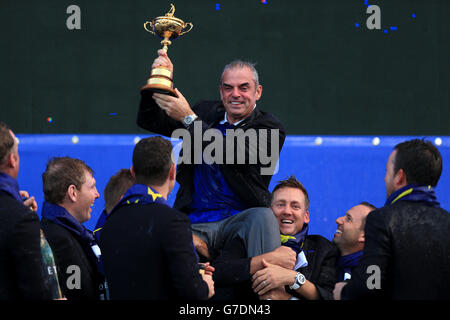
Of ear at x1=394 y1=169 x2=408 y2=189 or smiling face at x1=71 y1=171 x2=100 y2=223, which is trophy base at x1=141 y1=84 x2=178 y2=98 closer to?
smiling face at x1=71 y1=171 x2=100 y2=223

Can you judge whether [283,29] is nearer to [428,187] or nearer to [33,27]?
[33,27]

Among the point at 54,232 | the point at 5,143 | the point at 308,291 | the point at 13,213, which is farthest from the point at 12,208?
the point at 308,291

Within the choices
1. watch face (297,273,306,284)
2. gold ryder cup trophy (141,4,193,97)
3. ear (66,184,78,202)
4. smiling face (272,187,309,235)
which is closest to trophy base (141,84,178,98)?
gold ryder cup trophy (141,4,193,97)

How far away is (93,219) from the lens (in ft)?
17.3

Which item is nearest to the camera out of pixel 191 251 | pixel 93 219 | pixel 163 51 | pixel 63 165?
pixel 191 251

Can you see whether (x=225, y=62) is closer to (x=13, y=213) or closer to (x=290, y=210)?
(x=290, y=210)

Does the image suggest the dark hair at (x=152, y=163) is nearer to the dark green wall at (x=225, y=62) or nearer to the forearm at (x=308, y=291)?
the forearm at (x=308, y=291)

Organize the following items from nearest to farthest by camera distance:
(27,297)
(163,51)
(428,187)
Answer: (27,297) → (428,187) → (163,51)

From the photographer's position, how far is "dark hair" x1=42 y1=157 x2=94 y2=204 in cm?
340

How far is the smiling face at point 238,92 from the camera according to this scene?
3.99m

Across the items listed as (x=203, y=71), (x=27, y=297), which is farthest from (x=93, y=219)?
(x=27, y=297)

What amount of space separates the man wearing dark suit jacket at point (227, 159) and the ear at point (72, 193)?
69cm

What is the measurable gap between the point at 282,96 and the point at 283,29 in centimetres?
60

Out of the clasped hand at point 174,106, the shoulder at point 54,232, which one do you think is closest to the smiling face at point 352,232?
the clasped hand at point 174,106
